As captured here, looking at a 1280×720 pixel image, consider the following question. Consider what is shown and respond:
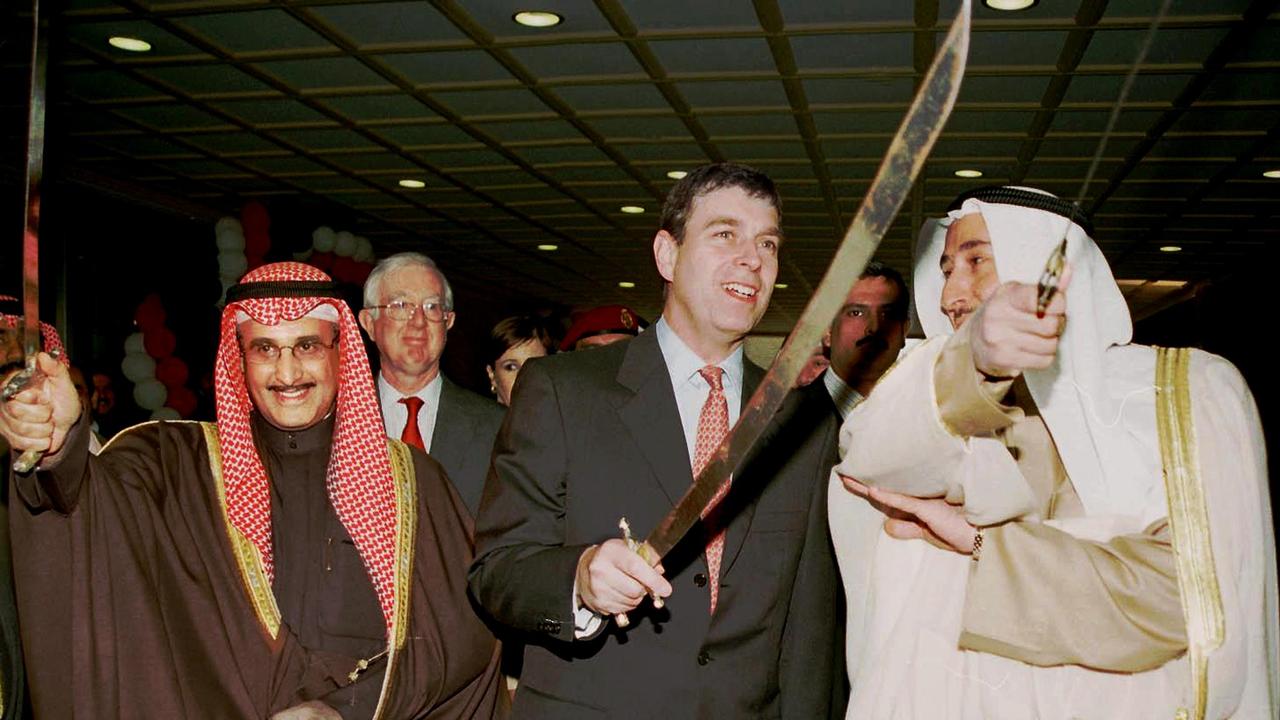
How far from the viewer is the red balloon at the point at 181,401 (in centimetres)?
770

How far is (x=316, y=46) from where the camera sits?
6586mm

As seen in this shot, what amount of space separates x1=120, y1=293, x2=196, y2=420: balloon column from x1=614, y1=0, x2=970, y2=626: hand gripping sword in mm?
6869

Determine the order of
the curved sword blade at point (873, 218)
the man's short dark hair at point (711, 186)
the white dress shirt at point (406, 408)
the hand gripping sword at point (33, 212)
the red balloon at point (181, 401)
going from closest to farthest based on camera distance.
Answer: the curved sword blade at point (873, 218)
the hand gripping sword at point (33, 212)
the man's short dark hair at point (711, 186)
the white dress shirt at point (406, 408)
the red balloon at point (181, 401)

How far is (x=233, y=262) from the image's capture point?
8.74 m

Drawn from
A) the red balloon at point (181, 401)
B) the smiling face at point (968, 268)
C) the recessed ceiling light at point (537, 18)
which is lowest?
the red balloon at point (181, 401)

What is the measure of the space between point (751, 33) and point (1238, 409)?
186 inches

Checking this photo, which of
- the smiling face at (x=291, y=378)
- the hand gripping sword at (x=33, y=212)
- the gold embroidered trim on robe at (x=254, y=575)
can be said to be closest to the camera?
the hand gripping sword at (x=33, y=212)

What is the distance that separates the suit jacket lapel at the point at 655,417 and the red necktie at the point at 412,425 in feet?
5.70

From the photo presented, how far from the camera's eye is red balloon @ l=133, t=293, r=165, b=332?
775 centimetres

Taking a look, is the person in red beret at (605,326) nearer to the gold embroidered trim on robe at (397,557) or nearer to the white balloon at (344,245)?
the gold embroidered trim on robe at (397,557)

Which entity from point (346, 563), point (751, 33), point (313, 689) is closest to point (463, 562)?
point (346, 563)

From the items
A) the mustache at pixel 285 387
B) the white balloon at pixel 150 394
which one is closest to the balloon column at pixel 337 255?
the white balloon at pixel 150 394

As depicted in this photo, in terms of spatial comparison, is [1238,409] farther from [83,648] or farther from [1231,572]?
[83,648]

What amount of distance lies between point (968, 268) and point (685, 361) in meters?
0.60
